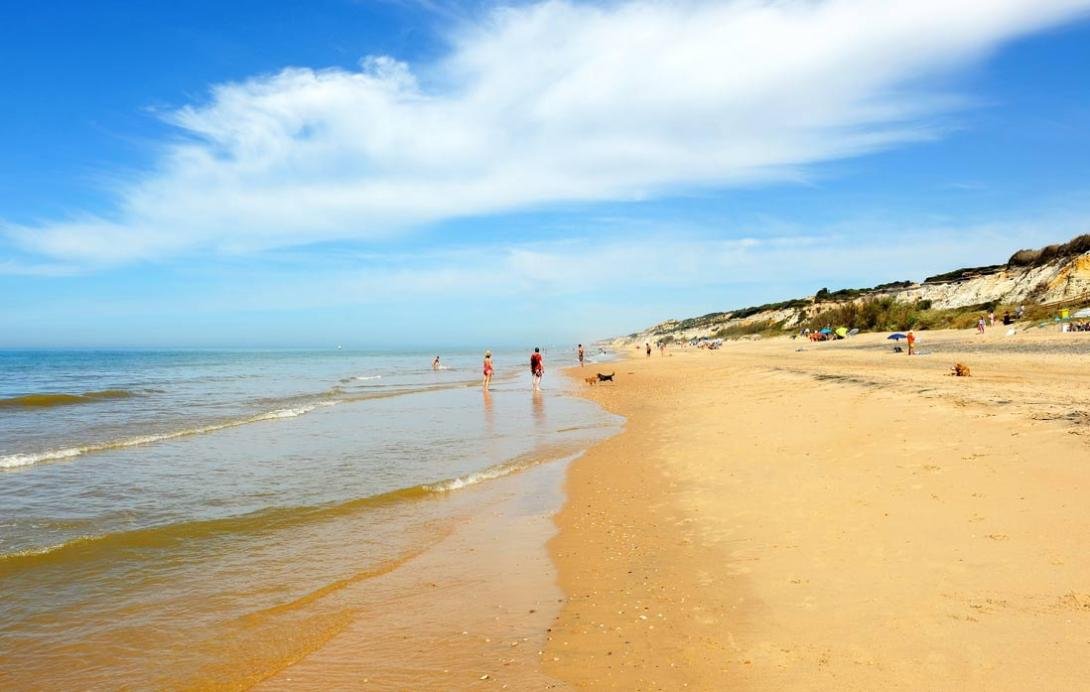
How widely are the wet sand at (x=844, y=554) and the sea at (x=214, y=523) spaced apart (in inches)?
93.5

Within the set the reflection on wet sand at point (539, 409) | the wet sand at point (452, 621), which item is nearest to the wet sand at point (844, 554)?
the wet sand at point (452, 621)

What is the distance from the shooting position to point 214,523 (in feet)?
28.7

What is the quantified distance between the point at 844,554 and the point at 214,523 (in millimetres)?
8062

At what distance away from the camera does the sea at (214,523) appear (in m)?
5.17

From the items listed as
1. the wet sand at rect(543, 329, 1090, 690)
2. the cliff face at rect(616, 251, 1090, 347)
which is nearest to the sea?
the wet sand at rect(543, 329, 1090, 690)

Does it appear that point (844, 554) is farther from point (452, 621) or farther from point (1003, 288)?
point (1003, 288)

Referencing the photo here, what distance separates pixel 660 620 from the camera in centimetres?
511

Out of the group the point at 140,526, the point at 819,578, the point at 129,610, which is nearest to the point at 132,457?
the point at 140,526

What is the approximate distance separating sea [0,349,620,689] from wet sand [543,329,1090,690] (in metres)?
2.38

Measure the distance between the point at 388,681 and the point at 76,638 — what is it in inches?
122

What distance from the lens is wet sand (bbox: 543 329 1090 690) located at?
13.6 feet

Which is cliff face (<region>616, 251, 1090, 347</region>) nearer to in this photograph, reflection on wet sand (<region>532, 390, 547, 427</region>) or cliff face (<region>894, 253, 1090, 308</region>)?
cliff face (<region>894, 253, 1090, 308</region>)

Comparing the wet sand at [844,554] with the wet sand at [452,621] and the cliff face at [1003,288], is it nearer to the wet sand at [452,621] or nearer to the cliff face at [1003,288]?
the wet sand at [452,621]

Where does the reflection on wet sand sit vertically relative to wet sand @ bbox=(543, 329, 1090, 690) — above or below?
below
